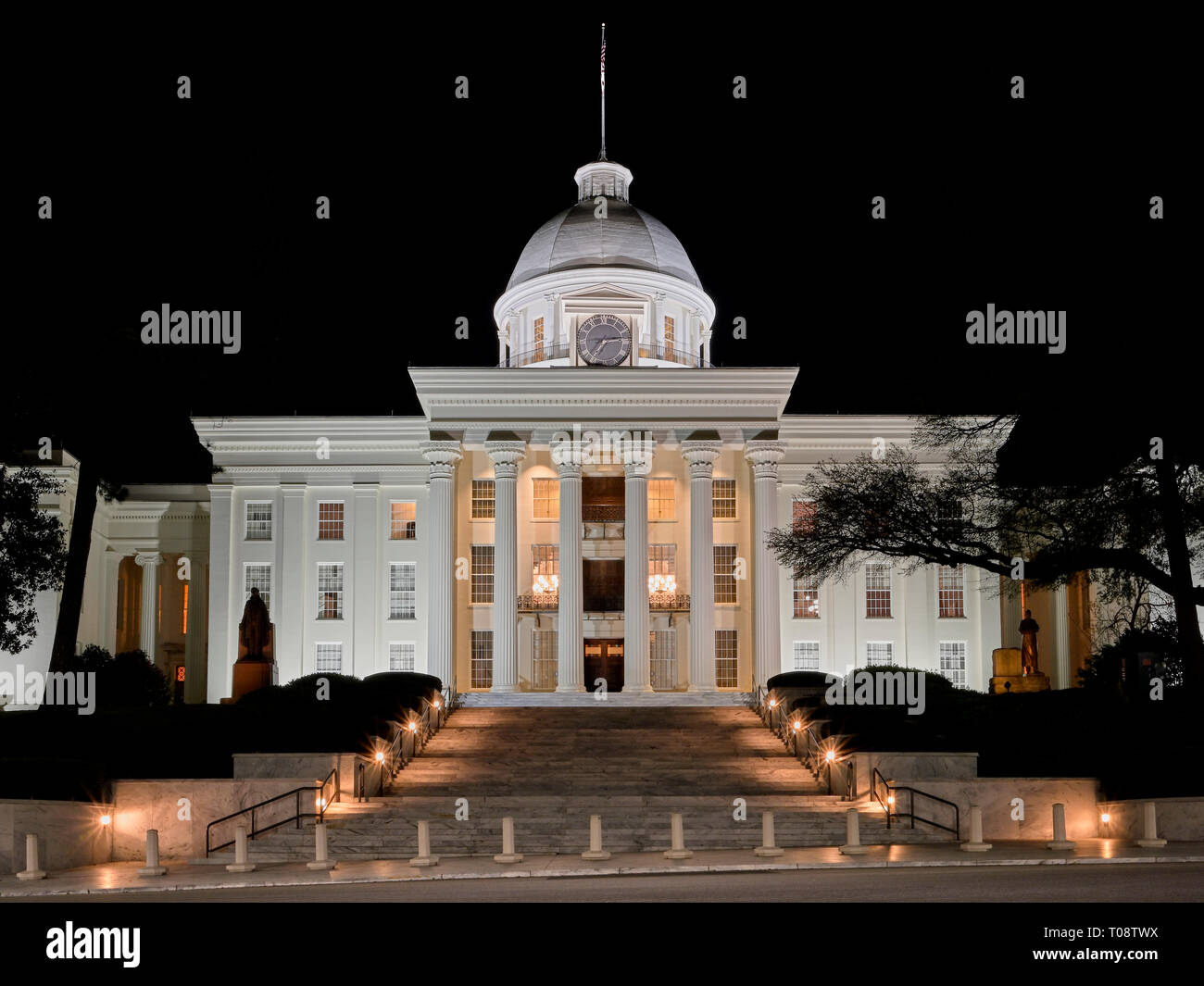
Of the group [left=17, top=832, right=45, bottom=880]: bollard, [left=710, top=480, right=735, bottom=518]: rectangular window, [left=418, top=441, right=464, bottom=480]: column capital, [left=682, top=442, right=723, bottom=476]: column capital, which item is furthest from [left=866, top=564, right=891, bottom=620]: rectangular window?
[left=17, top=832, right=45, bottom=880]: bollard

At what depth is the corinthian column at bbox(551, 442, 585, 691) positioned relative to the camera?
4616 cm

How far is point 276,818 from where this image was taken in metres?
26.5

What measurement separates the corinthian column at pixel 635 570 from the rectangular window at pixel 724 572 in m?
3.94

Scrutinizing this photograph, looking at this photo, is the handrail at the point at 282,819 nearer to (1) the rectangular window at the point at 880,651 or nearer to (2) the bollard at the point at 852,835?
(2) the bollard at the point at 852,835

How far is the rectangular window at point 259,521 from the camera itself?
52219mm

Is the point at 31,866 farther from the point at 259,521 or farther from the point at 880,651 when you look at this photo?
the point at 880,651

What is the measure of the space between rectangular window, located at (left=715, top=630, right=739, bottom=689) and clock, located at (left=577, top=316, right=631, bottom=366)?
11.1 m

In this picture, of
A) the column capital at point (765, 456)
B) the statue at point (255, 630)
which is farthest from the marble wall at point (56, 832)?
the column capital at point (765, 456)

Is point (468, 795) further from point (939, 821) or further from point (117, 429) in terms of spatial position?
point (117, 429)

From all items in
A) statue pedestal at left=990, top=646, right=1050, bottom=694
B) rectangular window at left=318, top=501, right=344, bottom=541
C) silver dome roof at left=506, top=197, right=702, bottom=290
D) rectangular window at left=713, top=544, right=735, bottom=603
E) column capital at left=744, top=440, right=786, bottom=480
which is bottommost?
statue pedestal at left=990, top=646, right=1050, bottom=694

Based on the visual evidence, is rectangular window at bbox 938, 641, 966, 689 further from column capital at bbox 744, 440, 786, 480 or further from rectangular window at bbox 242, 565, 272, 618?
rectangular window at bbox 242, 565, 272, 618

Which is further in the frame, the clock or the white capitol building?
the clock

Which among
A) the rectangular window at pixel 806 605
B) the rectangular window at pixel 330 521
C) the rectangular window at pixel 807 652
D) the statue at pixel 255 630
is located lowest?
the rectangular window at pixel 807 652

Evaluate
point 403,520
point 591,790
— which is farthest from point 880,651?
point 591,790
